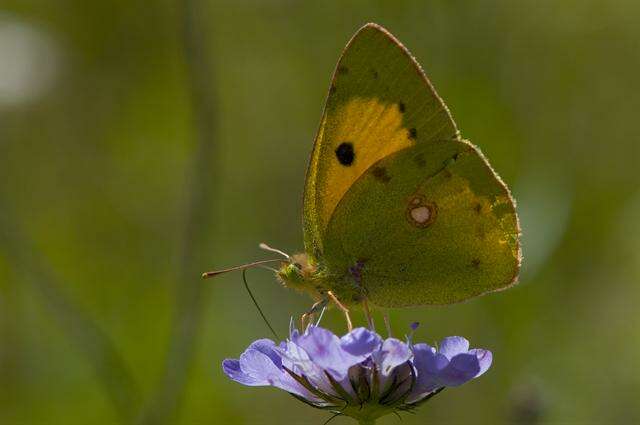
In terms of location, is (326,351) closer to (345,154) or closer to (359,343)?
(359,343)

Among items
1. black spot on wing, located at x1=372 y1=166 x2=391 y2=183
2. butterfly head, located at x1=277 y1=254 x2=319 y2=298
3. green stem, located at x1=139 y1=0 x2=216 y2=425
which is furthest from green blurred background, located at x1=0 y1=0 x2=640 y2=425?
black spot on wing, located at x1=372 y1=166 x2=391 y2=183

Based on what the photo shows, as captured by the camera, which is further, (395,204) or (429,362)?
(395,204)

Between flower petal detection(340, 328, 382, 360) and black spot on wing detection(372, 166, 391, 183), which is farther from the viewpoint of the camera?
black spot on wing detection(372, 166, 391, 183)

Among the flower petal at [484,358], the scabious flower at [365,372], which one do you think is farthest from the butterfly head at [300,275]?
the flower petal at [484,358]

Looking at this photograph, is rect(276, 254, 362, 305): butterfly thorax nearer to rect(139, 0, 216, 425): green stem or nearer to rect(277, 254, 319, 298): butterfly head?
rect(277, 254, 319, 298): butterfly head

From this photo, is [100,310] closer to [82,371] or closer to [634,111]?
[82,371]

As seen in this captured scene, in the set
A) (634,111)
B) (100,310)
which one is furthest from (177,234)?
(634,111)

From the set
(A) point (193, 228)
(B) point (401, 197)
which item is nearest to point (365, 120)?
(B) point (401, 197)
